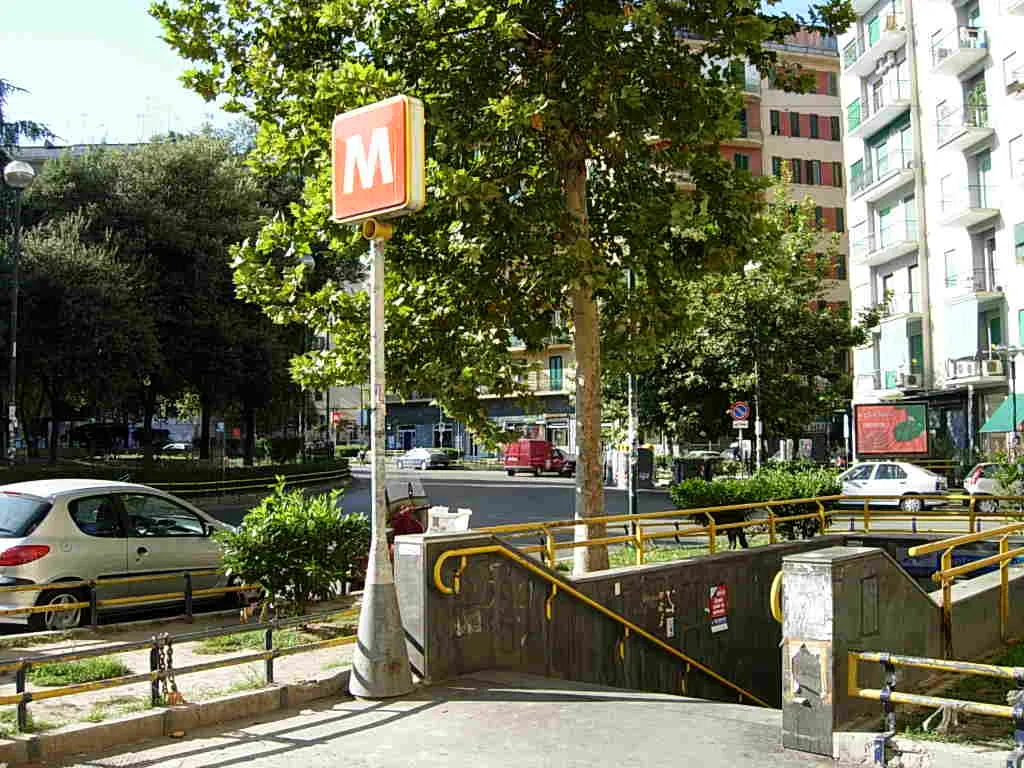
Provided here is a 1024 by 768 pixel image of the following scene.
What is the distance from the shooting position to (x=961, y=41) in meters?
38.4

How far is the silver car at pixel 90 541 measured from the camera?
10.2 m

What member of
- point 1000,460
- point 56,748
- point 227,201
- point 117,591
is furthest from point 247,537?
point 227,201

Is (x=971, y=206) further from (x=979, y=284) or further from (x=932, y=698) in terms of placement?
(x=932, y=698)

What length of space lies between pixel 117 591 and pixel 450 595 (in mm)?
4717

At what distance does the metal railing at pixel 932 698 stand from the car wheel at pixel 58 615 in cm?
734

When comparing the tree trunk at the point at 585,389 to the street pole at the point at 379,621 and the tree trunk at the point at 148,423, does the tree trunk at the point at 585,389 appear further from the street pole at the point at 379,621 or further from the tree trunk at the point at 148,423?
the tree trunk at the point at 148,423

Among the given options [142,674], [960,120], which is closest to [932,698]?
[142,674]

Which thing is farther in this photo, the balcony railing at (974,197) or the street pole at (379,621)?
the balcony railing at (974,197)

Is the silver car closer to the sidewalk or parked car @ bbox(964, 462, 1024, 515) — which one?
the sidewalk

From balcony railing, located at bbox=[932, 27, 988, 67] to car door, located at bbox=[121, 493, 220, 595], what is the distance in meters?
35.7

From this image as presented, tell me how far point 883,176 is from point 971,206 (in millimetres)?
6470

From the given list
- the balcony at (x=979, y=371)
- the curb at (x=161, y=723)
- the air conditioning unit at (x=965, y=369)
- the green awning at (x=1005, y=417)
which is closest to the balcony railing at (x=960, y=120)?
the balcony at (x=979, y=371)

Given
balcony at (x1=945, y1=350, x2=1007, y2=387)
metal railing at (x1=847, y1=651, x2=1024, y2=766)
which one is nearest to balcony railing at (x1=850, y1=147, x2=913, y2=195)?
balcony at (x1=945, y1=350, x2=1007, y2=387)

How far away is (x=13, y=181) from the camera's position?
2288 centimetres
